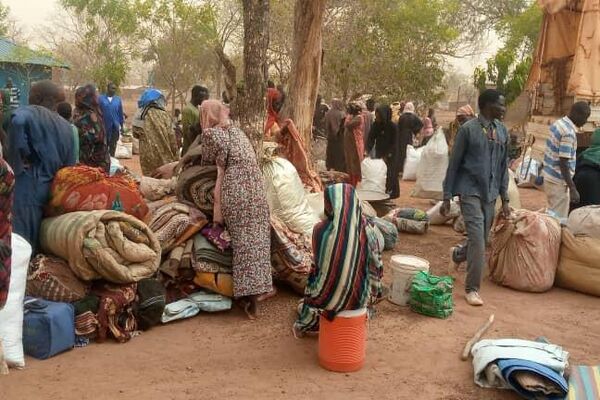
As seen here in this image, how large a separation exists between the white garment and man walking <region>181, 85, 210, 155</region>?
408 cm

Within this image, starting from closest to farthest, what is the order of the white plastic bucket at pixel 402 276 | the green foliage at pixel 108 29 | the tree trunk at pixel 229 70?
1. the white plastic bucket at pixel 402 276
2. the tree trunk at pixel 229 70
3. the green foliage at pixel 108 29

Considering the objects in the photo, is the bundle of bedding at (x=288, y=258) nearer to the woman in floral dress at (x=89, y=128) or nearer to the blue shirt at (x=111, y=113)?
the woman in floral dress at (x=89, y=128)

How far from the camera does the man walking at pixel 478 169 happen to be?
4.84m

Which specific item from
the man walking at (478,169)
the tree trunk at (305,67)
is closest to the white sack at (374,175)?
the tree trunk at (305,67)

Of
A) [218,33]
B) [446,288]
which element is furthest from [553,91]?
[218,33]

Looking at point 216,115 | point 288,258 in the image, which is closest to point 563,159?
point 288,258

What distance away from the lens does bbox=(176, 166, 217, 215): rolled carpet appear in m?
4.79

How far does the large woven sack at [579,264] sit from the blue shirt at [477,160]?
3.11ft

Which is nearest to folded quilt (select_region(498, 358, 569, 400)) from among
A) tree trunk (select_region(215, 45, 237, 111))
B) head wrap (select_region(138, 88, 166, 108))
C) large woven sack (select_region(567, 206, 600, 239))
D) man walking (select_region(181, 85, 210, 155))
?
large woven sack (select_region(567, 206, 600, 239))

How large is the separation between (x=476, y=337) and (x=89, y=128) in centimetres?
422

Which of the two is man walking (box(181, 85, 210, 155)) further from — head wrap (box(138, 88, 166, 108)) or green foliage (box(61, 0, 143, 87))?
green foliage (box(61, 0, 143, 87))

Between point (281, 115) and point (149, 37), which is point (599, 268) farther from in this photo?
point (149, 37)

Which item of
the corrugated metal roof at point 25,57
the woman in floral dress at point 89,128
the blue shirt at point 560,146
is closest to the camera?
the blue shirt at point 560,146

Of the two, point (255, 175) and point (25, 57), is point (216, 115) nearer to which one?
point (255, 175)
